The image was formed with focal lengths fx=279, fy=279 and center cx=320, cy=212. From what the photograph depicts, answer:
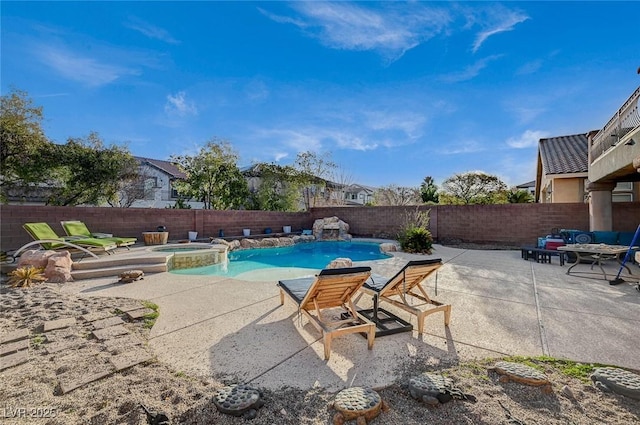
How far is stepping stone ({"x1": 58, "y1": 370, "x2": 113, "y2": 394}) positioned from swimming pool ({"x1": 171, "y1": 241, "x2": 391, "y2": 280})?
455 cm

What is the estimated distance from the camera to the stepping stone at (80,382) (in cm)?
225

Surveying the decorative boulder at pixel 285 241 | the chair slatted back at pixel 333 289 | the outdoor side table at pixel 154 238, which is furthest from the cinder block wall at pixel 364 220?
the chair slatted back at pixel 333 289

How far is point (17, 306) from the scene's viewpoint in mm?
4164

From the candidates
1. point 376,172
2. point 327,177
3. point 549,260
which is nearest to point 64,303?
point 549,260

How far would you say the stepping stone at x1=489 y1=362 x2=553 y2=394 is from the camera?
2.27 m

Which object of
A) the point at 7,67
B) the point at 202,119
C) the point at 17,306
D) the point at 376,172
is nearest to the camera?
the point at 17,306

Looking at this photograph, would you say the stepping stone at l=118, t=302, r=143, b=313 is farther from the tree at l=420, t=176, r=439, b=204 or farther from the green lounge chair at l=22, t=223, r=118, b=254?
the tree at l=420, t=176, r=439, b=204

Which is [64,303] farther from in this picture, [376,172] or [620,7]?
[376,172]

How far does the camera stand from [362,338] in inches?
130

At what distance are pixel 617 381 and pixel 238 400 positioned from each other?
3.02 metres

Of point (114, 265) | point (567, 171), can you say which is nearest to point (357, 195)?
point (567, 171)

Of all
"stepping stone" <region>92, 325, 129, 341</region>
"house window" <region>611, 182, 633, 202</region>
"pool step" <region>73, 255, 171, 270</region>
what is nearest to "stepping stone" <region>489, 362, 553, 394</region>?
"stepping stone" <region>92, 325, 129, 341</region>

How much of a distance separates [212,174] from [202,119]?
3.05 meters

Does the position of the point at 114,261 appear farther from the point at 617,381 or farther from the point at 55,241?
the point at 617,381
